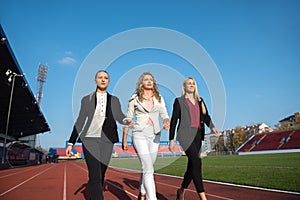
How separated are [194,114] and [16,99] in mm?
32985

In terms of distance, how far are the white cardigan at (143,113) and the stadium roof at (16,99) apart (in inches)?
571

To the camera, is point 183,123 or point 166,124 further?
point 183,123

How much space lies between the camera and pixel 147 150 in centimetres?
368

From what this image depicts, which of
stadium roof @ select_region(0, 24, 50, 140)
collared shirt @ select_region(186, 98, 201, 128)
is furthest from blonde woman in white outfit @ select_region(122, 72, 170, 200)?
stadium roof @ select_region(0, 24, 50, 140)

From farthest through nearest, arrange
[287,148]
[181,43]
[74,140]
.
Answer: [287,148] → [181,43] → [74,140]

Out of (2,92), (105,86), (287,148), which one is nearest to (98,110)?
(105,86)

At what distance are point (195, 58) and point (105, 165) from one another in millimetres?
2333

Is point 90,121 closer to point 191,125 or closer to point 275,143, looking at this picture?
point 191,125

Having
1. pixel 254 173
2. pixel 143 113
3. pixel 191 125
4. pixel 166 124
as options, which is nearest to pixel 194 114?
pixel 191 125

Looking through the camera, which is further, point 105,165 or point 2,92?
point 2,92

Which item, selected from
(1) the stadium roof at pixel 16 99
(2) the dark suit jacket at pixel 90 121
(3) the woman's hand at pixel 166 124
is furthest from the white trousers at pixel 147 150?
(1) the stadium roof at pixel 16 99

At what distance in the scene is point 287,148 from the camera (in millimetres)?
49594

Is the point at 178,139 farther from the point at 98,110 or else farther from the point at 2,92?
the point at 2,92

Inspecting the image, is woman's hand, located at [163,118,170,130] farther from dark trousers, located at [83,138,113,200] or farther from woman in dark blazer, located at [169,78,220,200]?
dark trousers, located at [83,138,113,200]
